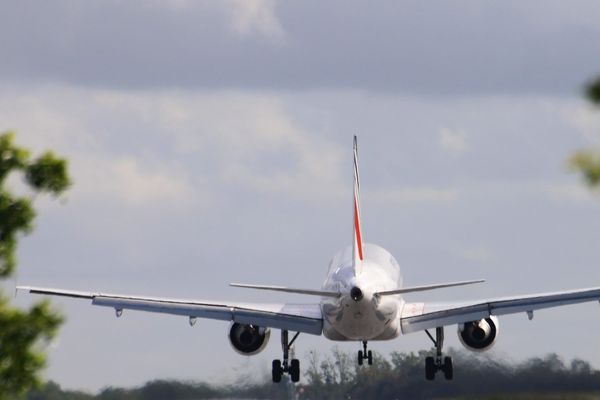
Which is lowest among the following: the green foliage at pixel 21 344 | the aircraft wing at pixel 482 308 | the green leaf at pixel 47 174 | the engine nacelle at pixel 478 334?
the green foliage at pixel 21 344

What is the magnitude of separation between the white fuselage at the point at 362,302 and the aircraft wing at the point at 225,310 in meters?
2.09

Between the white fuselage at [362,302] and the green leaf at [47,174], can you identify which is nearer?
the green leaf at [47,174]

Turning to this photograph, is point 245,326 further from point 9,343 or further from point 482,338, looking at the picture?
point 9,343

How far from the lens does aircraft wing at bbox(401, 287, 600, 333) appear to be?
67375 mm

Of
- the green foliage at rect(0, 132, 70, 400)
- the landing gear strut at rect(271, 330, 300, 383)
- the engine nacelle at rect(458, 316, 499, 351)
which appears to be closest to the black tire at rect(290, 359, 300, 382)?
the landing gear strut at rect(271, 330, 300, 383)

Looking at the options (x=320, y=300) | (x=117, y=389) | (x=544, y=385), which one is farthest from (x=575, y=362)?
(x=117, y=389)

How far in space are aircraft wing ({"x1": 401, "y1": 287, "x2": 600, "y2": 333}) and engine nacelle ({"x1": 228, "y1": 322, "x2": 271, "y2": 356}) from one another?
6.48 meters

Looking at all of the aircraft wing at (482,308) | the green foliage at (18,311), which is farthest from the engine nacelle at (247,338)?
the green foliage at (18,311)

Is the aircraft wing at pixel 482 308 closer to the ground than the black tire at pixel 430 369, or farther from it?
farther from it

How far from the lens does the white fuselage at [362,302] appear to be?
64.4 metres

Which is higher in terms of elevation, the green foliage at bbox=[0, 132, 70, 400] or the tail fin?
the tail fin

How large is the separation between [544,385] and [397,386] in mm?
11733

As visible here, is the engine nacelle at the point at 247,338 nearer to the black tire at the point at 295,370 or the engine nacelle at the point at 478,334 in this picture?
the black tire at the point at 295,370

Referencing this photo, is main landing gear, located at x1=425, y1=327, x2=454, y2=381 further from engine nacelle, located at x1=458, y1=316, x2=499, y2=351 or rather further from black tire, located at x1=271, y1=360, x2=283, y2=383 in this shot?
black tire, located at x1=271, y1=360, x2=283, y2=383
